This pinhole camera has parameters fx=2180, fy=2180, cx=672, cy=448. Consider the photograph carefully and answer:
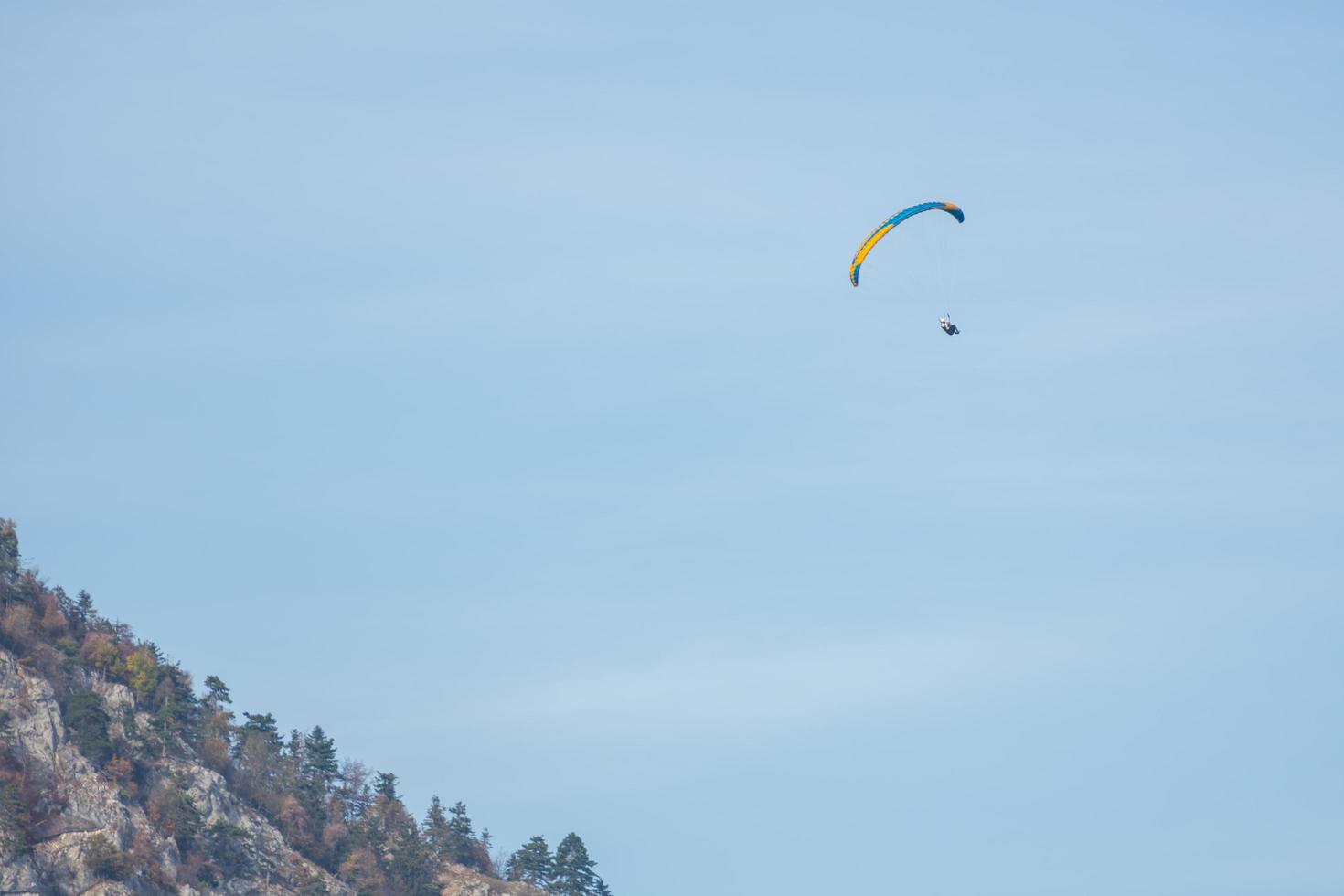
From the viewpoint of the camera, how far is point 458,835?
5541 inches

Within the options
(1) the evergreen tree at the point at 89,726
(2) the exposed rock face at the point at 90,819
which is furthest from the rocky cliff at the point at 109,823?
(1) the evergreen tree at the point at 89,726

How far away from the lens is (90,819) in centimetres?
11700

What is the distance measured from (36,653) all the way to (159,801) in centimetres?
1167

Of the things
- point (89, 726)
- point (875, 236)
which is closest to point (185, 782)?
point (89, 726)

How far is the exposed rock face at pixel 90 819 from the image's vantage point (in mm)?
113062

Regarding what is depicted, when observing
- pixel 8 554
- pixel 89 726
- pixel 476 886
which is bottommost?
pixel 476 886

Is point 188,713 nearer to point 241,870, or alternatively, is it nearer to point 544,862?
point 241,870

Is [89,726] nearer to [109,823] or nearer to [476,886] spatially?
[109,823]

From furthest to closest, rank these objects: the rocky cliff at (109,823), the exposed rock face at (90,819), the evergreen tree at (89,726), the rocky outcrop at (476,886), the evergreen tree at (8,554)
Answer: the rocky outcrop at (476,886)
the evergreen tree at (8,554)
the evergreen tree at (89,726)
the rocky cliff at (109,823)
the exposed rock face at (90,819)

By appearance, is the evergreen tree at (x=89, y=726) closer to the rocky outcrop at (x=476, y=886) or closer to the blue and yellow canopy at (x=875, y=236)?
the rocky outcrop at (x=476, y=886)

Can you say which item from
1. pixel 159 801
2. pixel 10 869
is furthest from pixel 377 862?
pixel 10 869

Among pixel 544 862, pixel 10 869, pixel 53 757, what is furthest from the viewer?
pixel 544 862

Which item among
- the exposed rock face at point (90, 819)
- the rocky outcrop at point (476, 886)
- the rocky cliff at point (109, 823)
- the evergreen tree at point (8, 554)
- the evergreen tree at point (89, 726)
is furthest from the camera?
the rocky outcrop at point (476, 886)

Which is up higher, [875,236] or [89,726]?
[875,236]
